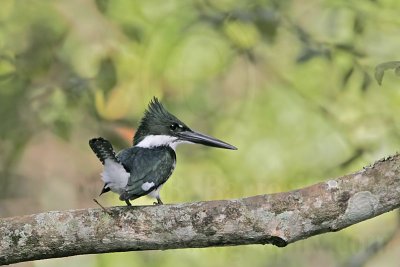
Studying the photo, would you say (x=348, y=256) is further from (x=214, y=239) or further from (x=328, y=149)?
(x=214, y=239)

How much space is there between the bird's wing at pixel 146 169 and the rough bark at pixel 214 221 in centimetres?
28

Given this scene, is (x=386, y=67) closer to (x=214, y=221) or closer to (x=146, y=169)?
(x=214, y=221)

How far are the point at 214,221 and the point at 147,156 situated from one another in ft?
2.60

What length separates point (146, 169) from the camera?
3.58m

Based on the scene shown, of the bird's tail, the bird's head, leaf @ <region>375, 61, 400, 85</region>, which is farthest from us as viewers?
the bird's head

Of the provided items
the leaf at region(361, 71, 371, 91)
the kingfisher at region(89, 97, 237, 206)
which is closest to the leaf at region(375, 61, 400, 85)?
the kingfisher at region(89, 97, 237, 206)

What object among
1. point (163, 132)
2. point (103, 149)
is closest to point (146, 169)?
point (103, 149)

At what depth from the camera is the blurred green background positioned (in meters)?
5.26

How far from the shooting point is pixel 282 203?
117 inches

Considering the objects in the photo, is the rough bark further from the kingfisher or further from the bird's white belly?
the bird's white belly

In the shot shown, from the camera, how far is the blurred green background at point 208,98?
526 centimetres

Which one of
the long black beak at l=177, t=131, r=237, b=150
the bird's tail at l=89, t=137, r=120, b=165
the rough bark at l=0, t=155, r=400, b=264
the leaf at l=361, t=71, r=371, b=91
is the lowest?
the rough bark at l=0, t=155, r=400, b=264

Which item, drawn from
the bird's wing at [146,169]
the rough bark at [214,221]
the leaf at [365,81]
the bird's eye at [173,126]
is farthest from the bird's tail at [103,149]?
the leaf at [365,81]

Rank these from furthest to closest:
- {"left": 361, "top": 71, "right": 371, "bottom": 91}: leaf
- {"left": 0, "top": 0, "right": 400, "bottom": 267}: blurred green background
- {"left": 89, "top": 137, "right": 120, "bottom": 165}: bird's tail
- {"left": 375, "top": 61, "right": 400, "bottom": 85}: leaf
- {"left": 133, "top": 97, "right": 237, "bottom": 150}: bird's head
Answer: {"left": 0, "top": 0, "right": 400, "bottom": 267}: blurred green background → {"left": 361, "top": 71, "right": 371, "bottom": 91}: leaf → {"left": 133, "top": 97, "right": 237, "bottom": 150}: bird's head → {"left": 89, "top": 137, "right": 120, "bottom": 165}: bird's tail → {"left": 375, "top": 61, "right": 400, "bottom": 85}: leaf
